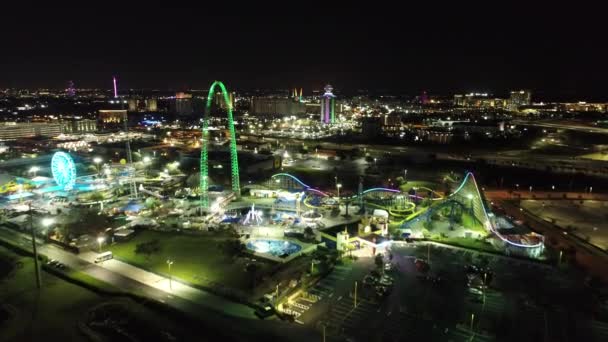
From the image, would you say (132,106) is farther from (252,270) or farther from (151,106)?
(252,270)

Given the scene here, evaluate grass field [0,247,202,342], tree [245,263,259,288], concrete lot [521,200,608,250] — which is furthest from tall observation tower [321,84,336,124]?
grass field [0,247,202,342]

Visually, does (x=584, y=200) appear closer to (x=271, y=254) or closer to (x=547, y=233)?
(x=547, y=233)

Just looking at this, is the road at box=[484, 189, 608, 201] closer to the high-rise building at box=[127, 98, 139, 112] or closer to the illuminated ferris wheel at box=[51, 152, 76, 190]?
the illuminated ferris wheel at box=[51, 152, 76, 190]

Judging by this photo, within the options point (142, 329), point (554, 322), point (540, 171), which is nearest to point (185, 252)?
point (142, 329)

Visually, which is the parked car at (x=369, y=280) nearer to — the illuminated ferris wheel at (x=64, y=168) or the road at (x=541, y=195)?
the road at (x=541, y=195)

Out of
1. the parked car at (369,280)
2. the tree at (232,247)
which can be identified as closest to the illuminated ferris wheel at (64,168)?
the tree at (232,247)

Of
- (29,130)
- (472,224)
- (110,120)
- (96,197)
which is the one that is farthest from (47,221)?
(110,120)
